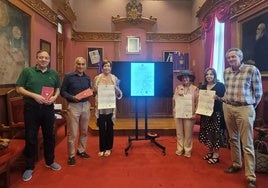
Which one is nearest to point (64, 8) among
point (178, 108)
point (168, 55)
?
point (168, 55)

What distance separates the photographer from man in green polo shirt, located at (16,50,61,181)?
120 inches

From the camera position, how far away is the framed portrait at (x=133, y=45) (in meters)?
9.47

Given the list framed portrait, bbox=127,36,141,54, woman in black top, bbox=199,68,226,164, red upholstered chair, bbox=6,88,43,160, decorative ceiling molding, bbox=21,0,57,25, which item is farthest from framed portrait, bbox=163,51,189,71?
red upholstered chair, bbox=6,88,43,160

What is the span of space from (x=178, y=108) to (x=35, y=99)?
204 cm

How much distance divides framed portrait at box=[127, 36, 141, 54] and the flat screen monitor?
17.4 feet

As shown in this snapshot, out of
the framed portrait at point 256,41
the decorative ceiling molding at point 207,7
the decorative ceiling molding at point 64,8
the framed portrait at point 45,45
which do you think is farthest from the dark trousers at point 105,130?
the decorative ceiling molding at point 207,7

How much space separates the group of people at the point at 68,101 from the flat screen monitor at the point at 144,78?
0.25 metres

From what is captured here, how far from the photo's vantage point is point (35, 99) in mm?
2971

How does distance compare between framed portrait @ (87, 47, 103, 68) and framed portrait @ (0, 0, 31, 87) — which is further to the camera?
framed portrait @ (87, 47, 103, 68)

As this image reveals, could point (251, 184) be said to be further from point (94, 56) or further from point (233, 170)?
point (94, 56)

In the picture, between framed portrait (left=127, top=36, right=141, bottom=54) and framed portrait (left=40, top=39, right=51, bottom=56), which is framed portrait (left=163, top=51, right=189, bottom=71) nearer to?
framed portrait (left=127, top=36, right=141, bottom=54)

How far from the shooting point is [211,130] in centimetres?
365

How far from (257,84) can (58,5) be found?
5.62 meters

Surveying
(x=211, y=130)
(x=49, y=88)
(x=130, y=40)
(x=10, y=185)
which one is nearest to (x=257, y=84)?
(x=211, y=130)
